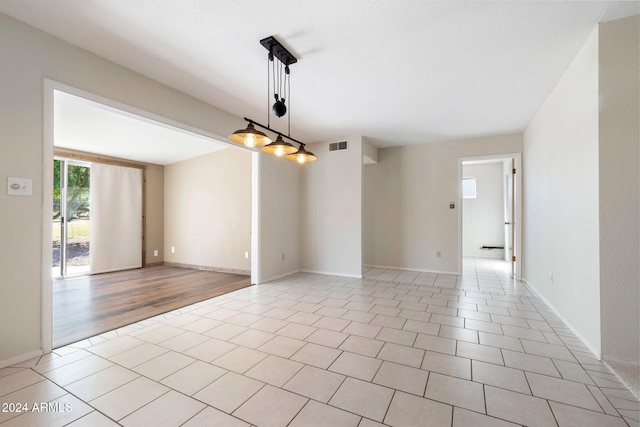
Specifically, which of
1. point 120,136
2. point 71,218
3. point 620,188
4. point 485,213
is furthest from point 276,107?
point 485,213

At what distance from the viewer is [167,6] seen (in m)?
2.01

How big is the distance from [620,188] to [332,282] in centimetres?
376

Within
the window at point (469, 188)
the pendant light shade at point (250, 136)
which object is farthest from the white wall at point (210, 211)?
the window at point (469, 188)

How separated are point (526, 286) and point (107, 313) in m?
6.21

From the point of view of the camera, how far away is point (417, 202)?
231 inches

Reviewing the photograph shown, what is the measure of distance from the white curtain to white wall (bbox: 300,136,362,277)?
3.93 meters

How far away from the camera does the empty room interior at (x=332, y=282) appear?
1786 mm

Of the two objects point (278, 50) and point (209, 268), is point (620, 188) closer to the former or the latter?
point (278, 50)

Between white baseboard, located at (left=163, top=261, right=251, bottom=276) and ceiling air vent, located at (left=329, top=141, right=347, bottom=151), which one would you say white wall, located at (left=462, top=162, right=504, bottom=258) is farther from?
white baseboard, located at (left=163, top=261, right=251, bottom=276)

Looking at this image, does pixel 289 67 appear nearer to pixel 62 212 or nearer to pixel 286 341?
pixel 286 341

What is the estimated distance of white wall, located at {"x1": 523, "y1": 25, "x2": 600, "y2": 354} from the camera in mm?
2309

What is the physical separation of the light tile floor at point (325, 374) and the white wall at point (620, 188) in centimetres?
33

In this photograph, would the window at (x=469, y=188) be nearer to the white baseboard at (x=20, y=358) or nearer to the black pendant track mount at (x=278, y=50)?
the black pendant track mount at (x=278, y=50)

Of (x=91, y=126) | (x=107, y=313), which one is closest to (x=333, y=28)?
(x=107, y=313)
